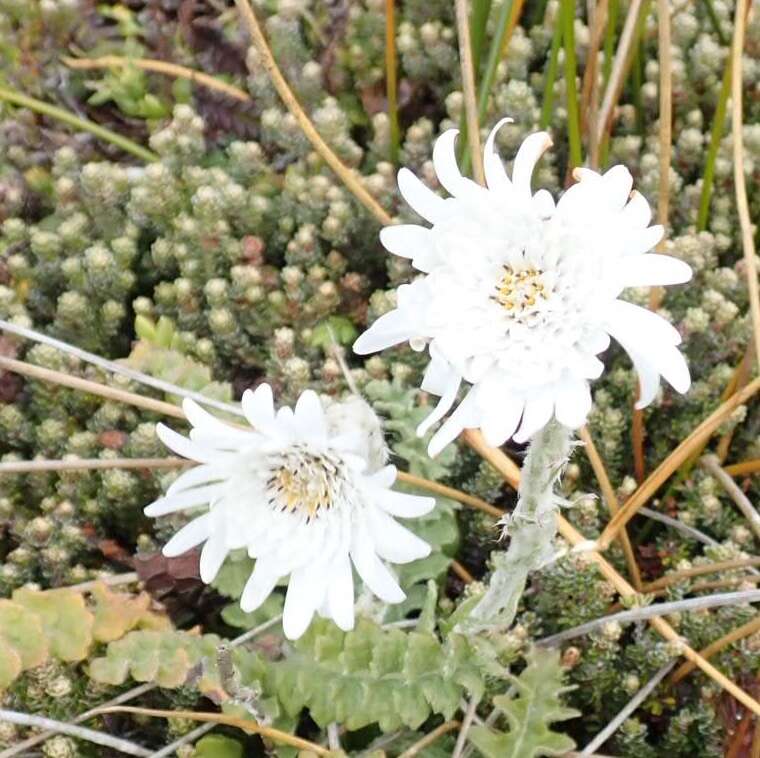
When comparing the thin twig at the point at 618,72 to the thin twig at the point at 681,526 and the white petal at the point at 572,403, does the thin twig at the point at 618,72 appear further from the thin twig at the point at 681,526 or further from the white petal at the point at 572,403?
the white petal at the point at 572,403

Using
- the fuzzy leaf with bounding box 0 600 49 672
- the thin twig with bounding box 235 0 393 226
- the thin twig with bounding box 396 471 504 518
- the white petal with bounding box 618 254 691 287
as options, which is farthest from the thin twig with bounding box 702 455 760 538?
the fuzzy leaf with bounding box 0 600 49 672

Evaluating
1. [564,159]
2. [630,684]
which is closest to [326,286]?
[564,159]

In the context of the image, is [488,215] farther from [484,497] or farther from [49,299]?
[49,299]

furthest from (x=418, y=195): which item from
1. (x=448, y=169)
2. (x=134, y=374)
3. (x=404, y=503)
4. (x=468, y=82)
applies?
(x=134, y=374)

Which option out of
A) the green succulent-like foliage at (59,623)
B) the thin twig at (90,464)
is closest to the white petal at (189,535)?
the green succulent-like foliage at (59,623)

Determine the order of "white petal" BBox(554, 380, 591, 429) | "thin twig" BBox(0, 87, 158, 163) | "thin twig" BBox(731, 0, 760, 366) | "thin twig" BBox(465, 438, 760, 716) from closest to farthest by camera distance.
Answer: "white petal" BBox(554, 380, 591, 429)
"thin twig" BBox(465, 438, 760, 716)
"thin twig" BBox(731, 0, 760, 366)
"thin twig" BBox(0, 87, 158, 163)

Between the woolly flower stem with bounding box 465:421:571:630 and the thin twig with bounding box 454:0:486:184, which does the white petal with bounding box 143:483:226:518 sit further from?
the thin twig with bounding box 454:0:486:184
